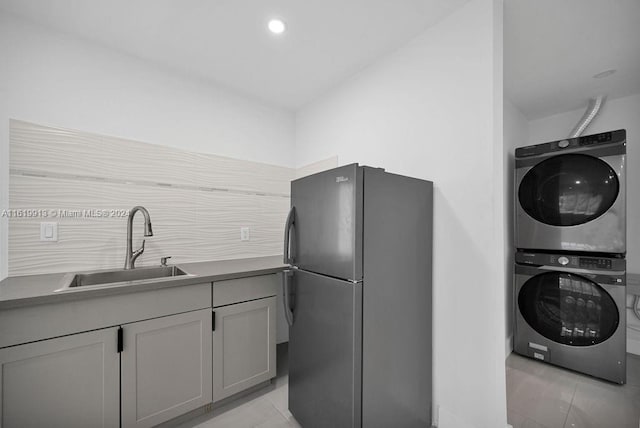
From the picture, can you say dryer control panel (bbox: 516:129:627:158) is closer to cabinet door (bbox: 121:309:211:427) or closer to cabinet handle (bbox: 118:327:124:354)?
cabinet door (bbox: 121:309:211:427)

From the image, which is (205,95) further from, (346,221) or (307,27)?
(346,221)

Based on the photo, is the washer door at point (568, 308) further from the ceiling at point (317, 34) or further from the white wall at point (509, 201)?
the ceiling at point (317, 34)

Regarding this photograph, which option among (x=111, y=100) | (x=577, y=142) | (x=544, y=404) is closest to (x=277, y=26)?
(x=111, y=100)

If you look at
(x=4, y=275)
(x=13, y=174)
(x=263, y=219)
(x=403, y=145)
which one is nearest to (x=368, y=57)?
(x=403, y=145)

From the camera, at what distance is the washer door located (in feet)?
6.76

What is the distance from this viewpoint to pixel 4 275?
1.50 metres

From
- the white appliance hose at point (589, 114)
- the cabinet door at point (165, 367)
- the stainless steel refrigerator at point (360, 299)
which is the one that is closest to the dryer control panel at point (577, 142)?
the white appliance hose at point (589, 114)

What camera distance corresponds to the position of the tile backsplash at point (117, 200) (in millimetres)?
1580

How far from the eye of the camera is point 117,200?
1853mm

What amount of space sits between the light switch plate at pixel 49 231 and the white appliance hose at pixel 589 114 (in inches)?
174

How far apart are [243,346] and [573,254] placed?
2.70 metres

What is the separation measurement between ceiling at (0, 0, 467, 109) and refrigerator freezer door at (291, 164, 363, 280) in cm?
98

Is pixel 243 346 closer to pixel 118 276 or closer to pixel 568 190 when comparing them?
pixel 118 276

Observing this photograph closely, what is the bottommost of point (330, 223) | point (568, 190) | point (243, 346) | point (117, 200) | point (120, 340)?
point (243, 346)
